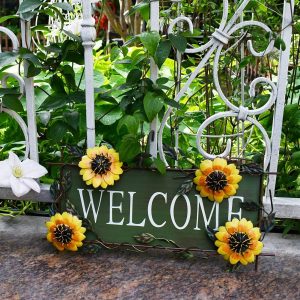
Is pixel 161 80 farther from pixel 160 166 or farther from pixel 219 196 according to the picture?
pixel 219 196

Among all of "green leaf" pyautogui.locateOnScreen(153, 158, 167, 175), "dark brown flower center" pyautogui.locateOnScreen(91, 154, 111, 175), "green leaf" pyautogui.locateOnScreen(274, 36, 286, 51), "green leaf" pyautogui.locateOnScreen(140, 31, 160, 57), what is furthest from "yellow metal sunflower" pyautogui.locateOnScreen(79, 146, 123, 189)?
"green leaf" pyautogui.locateOnScreen(274, 36, 286, 51)

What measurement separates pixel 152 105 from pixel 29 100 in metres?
0.41

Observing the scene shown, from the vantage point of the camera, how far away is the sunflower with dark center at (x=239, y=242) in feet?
4.33

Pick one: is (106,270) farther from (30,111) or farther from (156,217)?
(30,111)

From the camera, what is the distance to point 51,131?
1461 mm

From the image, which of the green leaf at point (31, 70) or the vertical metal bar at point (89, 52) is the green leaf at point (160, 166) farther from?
the green leaf at point (31, 70)

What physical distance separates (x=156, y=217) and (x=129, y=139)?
245 mm

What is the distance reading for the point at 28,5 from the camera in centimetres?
130

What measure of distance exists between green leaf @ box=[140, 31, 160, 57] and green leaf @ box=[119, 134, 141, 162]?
9.7 inches

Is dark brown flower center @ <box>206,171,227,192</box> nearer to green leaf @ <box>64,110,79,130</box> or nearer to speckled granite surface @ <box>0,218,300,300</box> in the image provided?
speckled granite surface @ <box>0,218,300,300</box>

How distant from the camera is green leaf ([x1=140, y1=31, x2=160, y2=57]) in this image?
1.26 meters

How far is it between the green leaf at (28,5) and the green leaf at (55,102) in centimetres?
28

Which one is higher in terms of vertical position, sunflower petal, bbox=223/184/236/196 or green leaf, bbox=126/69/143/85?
green leaf, bbox=126/69/143/85

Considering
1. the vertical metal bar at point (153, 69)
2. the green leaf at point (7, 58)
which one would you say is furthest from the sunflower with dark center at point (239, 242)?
the green leaf at point (7, 58)
